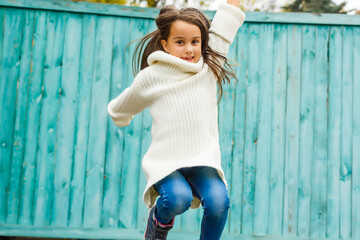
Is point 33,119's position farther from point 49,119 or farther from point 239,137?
point 239,137

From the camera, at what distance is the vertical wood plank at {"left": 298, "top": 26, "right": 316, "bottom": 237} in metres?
3.33

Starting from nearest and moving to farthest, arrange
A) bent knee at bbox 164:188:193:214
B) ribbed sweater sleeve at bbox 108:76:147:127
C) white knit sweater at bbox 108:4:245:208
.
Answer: bent knee at bbox 164:188:193:214 → white knit sweater at bbox 108:4:245:208 → ribbed sweater sleeve at bbox 108:76:147:127

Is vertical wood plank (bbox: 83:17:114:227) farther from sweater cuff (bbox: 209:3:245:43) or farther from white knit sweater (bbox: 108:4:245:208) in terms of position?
Result: sweater cuff (bbox: 209:3:245:43)

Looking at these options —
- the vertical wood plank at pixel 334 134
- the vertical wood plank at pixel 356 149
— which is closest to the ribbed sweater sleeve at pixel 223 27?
the vertical wood plank at pixel 334 134

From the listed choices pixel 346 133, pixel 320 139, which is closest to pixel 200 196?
pixel 320 139

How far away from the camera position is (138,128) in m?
3.37

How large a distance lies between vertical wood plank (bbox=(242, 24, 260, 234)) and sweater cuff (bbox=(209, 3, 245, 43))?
4.16ft

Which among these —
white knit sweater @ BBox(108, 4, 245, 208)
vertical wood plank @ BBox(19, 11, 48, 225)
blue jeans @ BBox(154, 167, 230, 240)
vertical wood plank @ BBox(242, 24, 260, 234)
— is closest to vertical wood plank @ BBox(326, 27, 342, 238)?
vertical wood plank @ BBox(242, 24, 260, 234)

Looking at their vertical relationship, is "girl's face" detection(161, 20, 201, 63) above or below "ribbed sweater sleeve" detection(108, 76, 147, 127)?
above

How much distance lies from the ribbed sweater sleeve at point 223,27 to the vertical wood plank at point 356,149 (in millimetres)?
1708

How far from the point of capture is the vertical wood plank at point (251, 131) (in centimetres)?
332

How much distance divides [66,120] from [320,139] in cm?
218

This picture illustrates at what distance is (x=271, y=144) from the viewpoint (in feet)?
11.1

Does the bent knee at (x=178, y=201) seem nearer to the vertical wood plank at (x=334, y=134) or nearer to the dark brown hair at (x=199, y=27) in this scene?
the dark brown hair at (x=199, y=27)
